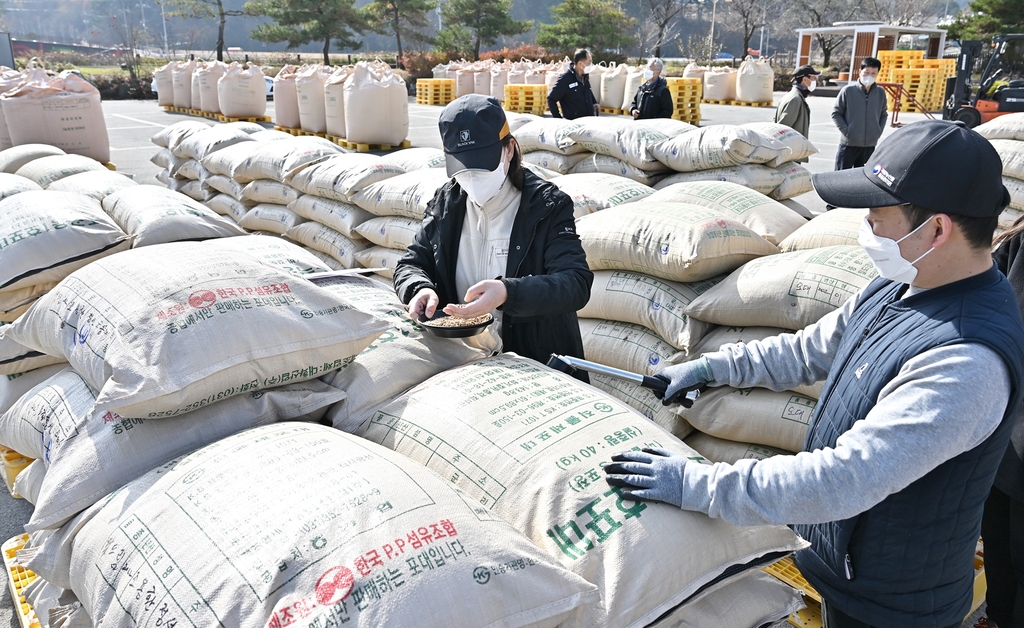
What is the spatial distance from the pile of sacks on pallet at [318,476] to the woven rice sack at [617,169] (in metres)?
2.86

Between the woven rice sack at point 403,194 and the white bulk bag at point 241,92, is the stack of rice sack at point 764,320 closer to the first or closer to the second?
the woven rice sack at point 403,194

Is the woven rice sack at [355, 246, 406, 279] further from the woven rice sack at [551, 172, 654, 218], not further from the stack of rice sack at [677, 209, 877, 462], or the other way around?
the stack of rice sack at [677, 209, 877, 462]

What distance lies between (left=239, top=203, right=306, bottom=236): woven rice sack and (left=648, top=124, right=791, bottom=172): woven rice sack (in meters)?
2.48

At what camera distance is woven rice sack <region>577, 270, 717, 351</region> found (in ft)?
10.1

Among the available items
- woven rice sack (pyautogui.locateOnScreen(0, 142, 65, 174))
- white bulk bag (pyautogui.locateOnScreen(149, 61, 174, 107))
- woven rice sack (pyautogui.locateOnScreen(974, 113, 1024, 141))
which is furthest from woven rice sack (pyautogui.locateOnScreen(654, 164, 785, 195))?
white bulk bag (pyautogui.locateOnScreen(149, 61, 174, 107))

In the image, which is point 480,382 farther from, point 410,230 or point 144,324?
point 410,230

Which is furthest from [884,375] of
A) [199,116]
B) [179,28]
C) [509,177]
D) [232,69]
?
[179,28]

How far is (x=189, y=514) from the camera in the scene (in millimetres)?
1539

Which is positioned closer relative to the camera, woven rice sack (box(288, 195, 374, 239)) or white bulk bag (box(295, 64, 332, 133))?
woven rice sack (box(288, 195, 374, 239))

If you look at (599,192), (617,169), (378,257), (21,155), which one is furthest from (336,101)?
(599,192)

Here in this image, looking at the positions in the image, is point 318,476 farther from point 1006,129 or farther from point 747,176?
point 1006,129

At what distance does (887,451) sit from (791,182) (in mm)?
4080

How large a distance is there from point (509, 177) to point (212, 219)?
5.18ft

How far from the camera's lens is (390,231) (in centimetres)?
433
